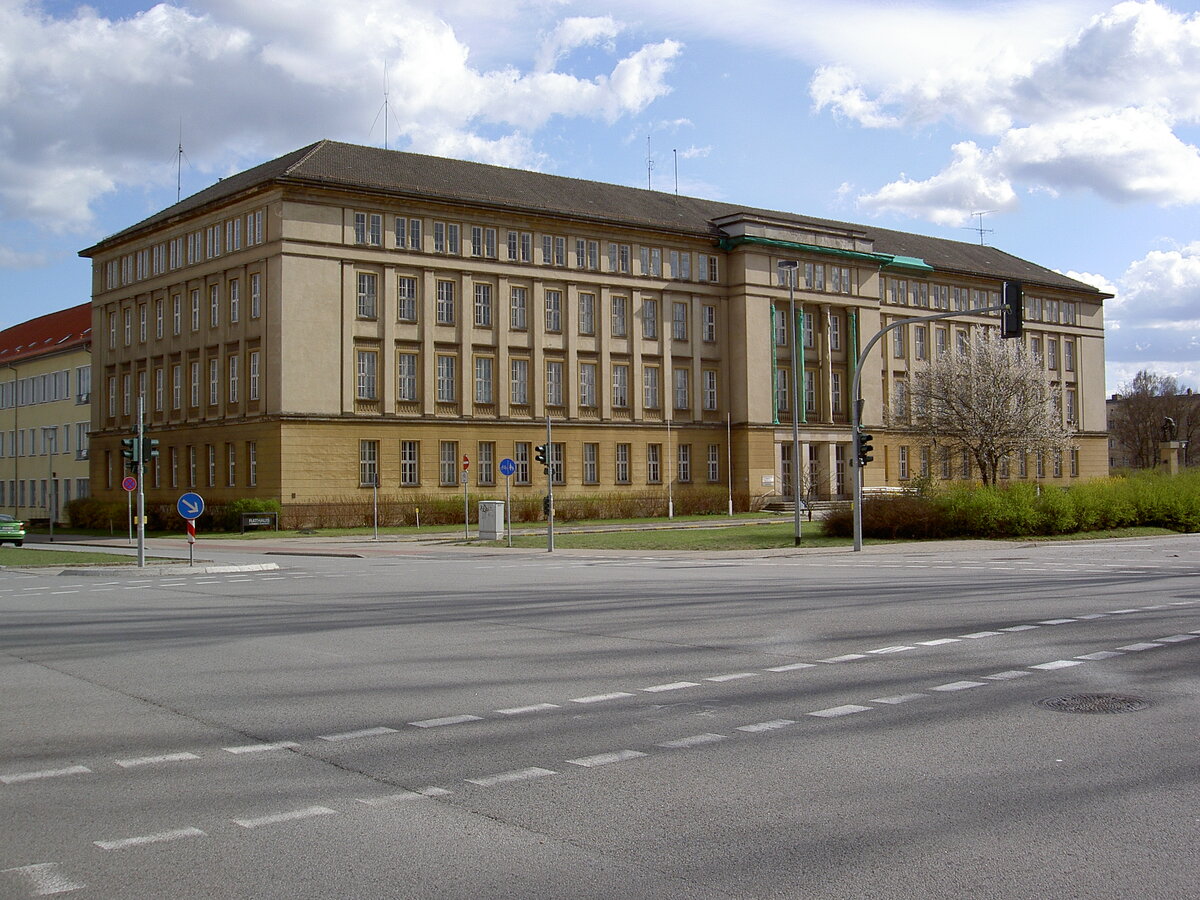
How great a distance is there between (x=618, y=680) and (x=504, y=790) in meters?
3.67

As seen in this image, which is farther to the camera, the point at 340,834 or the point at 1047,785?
the point at 1047,785

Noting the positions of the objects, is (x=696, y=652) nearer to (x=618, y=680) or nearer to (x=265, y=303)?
(x=618, y=680)

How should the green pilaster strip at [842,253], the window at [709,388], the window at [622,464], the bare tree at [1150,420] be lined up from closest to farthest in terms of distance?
the window at [622,464] < the green pilaster strip at [842,253] < the window at [709,388] < the bare tree at [1150,420]

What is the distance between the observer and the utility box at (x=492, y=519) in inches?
1661

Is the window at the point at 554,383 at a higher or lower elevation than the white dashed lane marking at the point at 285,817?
higher

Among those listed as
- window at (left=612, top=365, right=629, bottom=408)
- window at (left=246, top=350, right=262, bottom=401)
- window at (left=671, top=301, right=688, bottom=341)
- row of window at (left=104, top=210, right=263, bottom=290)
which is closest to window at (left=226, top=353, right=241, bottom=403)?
window at (left=246, top=350, right=262, bottom=401)

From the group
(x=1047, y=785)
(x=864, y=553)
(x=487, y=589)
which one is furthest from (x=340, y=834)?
(x=864, y=553)

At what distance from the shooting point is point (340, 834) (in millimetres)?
5531

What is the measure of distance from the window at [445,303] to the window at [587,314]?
25.6 feet

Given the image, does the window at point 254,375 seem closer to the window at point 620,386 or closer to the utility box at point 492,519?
the utility box at point 492,519

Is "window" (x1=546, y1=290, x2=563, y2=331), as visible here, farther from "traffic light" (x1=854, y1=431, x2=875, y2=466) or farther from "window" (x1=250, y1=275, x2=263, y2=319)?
"traffic light" (x1=854, y1=431, x2=875, y2=466)

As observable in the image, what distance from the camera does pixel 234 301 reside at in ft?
189

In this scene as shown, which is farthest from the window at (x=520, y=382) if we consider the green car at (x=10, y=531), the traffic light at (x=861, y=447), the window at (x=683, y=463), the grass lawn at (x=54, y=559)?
the traffic light at (x=861, y=447)

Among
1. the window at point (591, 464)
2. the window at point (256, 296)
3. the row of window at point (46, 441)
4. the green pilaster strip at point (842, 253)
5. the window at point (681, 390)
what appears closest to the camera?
the window at point (256, 296)
